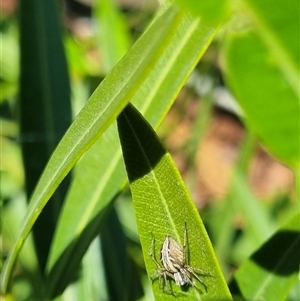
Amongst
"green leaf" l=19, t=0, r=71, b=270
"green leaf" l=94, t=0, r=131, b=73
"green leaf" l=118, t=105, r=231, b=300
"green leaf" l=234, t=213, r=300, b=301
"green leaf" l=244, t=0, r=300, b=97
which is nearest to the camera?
"green leaf" l=244, t=0, r=300, b=97

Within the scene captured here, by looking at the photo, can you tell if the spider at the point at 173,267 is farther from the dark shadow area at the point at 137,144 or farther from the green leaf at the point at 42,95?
the green leaf at the point at 42,95

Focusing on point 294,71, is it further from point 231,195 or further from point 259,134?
point 231,195

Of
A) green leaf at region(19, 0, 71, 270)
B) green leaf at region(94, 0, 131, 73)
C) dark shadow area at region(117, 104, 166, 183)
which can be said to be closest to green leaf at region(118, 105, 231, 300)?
dark shadow area at region(117, 104, 166, 183)

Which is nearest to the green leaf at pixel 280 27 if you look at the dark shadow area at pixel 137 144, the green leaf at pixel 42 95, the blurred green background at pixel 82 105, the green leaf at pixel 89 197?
the blurred green background at pixel 82 105

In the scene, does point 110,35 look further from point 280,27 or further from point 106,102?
point 280,27

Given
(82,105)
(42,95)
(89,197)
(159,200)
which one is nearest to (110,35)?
(82,105)

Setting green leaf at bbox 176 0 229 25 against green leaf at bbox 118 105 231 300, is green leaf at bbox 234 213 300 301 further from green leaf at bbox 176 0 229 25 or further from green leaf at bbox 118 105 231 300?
green leaf at bbox 176 0 229 25
